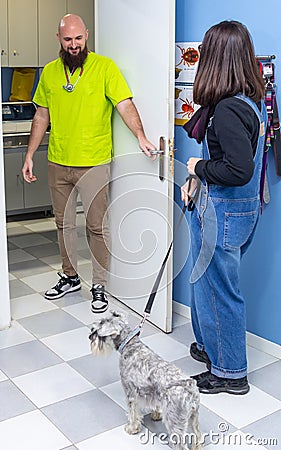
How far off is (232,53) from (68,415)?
1482 mm

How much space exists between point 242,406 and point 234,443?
0.25 meters

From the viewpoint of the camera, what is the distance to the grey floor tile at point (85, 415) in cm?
229

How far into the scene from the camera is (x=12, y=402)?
2.48 m

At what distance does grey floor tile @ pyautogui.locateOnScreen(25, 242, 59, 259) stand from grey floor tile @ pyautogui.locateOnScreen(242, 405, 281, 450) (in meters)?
2.37

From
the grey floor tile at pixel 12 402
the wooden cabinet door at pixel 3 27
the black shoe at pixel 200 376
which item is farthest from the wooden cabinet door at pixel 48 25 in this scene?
the black shoe at pixel 200 376

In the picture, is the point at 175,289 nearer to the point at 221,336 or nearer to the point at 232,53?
the point at 221,336

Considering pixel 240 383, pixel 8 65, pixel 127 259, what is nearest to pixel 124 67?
pixel 127 259

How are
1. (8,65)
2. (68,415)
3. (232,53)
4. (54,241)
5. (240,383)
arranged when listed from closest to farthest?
1. (232,53)
2. (68,415)
3. (240,383)
4. (54,241)
5. (8,65)

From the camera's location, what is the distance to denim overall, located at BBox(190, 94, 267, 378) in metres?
2.38

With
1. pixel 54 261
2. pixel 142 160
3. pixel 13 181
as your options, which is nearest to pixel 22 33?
pixel 13 181

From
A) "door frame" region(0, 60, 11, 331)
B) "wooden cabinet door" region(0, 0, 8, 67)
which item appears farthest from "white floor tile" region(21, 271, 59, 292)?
"wooden cabinet door" region(0, 0, 8, 67)

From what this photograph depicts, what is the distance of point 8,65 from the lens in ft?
17.6

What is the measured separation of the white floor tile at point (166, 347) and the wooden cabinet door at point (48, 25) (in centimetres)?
328

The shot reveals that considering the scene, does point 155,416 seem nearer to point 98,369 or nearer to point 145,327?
point 98,369
